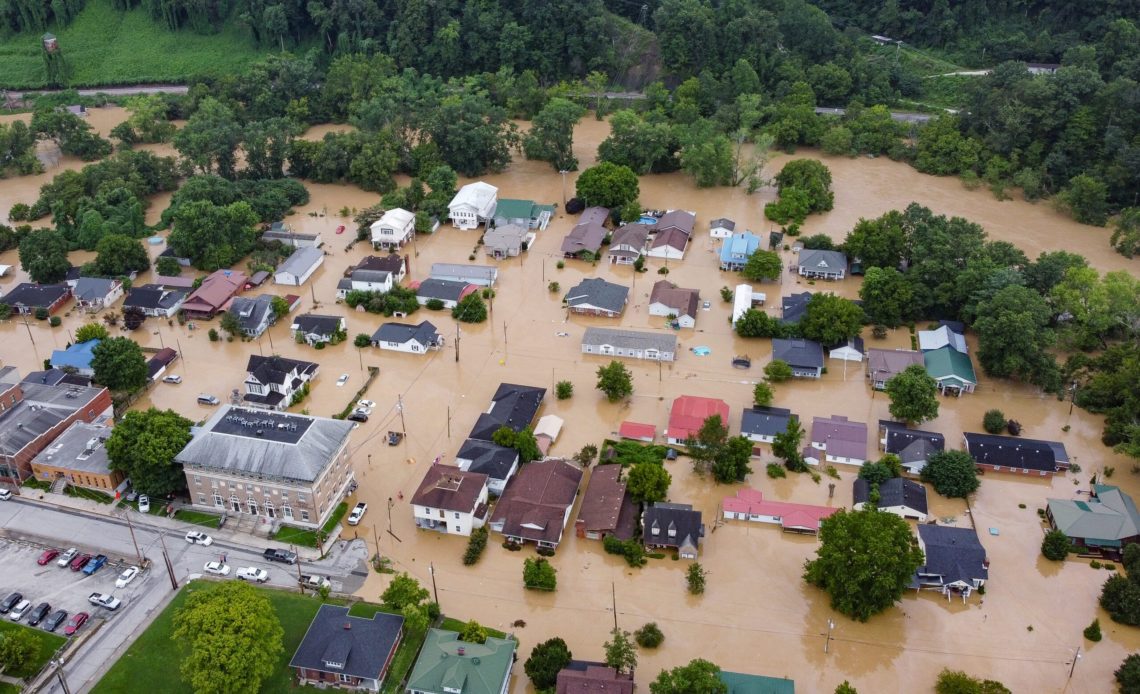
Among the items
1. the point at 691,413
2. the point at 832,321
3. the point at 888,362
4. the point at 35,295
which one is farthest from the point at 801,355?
the point at 35,295

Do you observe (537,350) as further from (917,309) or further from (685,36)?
(685,36)

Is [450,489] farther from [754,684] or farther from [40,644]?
[40,644]

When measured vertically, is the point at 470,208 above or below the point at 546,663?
above

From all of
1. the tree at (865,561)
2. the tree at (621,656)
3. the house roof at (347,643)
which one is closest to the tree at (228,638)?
the house roof at (347,643)

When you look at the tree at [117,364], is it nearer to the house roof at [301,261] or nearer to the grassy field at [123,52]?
the house roof at [301,261]

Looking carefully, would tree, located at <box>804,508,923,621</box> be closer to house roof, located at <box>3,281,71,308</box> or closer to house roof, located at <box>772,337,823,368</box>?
house roof, located at <box>772,337,823,368</box>

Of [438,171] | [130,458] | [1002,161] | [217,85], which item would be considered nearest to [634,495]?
[130,458]

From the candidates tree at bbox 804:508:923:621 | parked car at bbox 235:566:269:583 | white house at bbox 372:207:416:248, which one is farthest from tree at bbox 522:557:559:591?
white house at bbox 372:207:416:248
